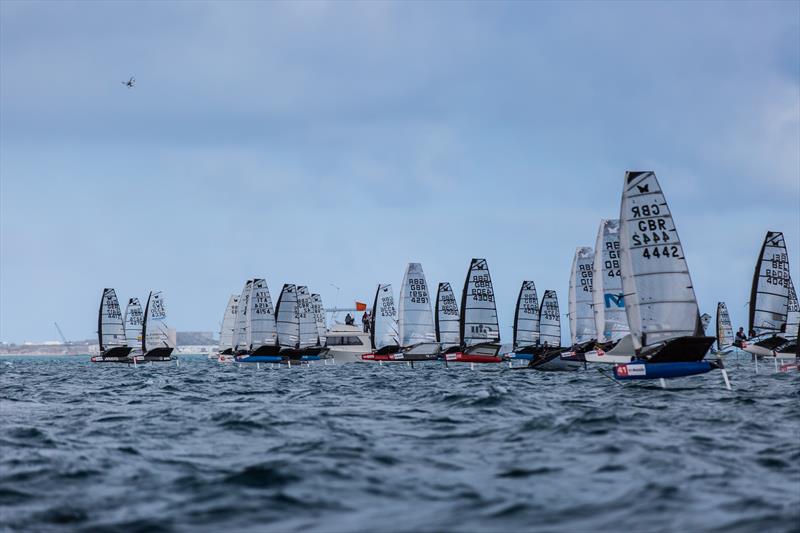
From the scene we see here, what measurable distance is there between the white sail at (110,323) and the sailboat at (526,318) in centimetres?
4249

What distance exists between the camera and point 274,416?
19.2 meters

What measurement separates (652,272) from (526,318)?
→ 41.3m

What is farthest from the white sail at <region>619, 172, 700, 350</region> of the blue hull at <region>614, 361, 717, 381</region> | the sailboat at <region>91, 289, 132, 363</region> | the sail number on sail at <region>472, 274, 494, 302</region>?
the sailboat at <region>91, 289, 132, 363</region>

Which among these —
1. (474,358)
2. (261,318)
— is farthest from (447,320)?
(261,318)

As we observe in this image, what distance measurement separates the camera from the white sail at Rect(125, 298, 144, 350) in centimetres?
8744

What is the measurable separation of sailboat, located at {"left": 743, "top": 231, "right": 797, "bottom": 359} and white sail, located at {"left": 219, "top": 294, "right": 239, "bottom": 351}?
67064mm

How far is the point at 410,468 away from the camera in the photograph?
37.7 ft

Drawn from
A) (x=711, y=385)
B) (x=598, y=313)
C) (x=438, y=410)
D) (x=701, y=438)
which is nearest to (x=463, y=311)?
(x=598, y=313)

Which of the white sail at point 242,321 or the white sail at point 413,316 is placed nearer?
the white sail at point 413,316

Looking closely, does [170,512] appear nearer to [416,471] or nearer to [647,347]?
[416,471]

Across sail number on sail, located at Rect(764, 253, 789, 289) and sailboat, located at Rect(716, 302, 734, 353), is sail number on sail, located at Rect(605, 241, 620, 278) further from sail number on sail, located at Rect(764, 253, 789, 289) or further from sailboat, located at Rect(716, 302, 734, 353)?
sailboat, located at Rect(716, 302, 734, 353)

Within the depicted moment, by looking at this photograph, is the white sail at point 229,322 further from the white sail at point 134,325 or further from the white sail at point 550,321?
the white sail at point 550,321

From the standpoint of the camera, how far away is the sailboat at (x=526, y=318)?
69.1m

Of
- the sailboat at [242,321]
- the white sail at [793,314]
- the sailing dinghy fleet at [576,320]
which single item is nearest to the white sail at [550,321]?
the sailing dinghy fleet at [576,320]
